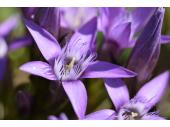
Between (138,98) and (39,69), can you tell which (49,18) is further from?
(138,98)

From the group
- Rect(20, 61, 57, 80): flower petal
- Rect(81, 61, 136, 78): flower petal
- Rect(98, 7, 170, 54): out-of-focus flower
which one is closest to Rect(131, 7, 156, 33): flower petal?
Rect(98, 7, 170, 54): out-of-focus flower

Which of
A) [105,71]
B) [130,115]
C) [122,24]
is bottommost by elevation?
[130,115]

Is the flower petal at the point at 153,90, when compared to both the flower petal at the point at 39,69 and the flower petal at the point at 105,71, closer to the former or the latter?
the flower petal at the point at 105,71

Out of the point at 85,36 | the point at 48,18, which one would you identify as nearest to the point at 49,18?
the point at 48,18

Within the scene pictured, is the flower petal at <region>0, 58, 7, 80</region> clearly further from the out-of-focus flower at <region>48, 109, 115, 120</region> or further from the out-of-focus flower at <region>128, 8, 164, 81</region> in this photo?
the out-of-focus flower at <region>128, 8, 164, 81</region>
